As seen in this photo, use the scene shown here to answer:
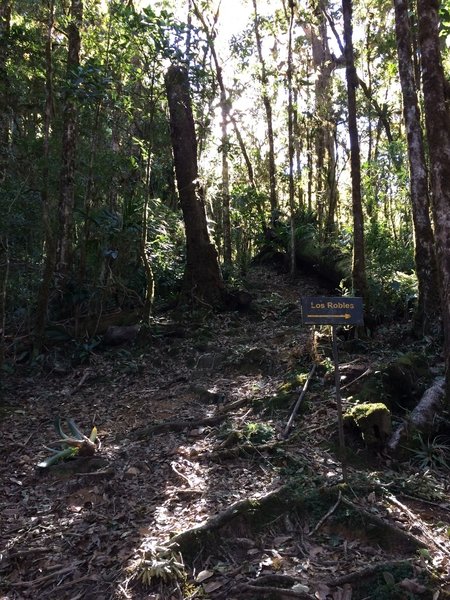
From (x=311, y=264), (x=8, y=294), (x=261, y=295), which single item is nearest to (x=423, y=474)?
(x=8, y=294)

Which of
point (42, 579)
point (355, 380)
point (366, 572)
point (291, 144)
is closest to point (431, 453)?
point (355, 380)

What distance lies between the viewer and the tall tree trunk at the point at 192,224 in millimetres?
13141

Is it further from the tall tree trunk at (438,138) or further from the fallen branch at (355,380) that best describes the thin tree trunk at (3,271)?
the tall tree trunk at (438,138)

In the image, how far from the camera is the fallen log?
5.96 meters

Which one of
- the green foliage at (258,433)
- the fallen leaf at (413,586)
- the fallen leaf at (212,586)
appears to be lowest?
the fallen leaf at (212,586)

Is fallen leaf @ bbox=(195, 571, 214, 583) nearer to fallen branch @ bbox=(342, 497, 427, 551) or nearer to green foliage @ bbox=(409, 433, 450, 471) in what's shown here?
fallen branch @ bbox=(342, 497, 427, 551)

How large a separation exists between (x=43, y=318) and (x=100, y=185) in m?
4.19

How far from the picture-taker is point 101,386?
9.82 meters

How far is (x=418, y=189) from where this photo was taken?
368 inches

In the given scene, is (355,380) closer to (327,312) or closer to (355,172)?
(327,312)

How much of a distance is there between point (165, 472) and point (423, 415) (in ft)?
10.4

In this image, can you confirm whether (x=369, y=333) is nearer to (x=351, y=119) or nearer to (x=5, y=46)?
(x=351, y=119)

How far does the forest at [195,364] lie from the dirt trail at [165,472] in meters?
0.03

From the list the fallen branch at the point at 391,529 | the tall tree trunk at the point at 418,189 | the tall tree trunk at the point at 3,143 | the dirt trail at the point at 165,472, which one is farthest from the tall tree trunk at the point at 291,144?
the fallen branch at the point at 391,529
